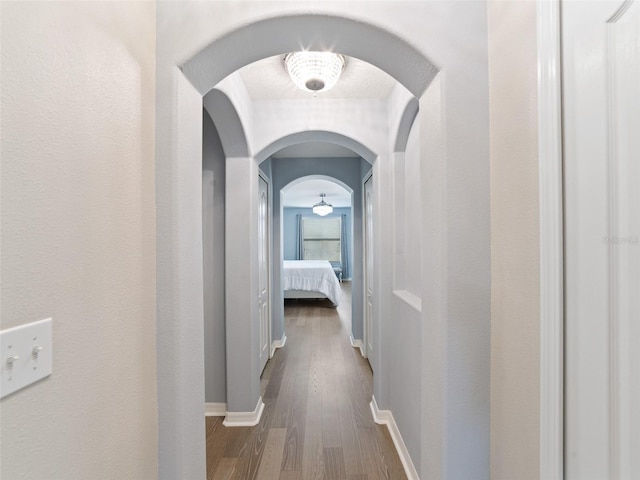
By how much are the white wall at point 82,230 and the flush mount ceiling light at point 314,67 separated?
2.73 feet

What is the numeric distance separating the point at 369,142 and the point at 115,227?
1.91 meters

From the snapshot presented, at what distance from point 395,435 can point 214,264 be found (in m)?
1.83

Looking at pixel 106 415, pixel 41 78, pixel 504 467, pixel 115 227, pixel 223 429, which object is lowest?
pixel 223 429

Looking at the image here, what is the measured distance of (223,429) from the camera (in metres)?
2.37

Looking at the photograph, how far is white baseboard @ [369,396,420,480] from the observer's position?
1.85m

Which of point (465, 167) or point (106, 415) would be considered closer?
point (106, 415)

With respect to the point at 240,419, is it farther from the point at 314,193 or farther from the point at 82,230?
the point at 314,193

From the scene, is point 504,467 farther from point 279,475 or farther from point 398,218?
point 398,218

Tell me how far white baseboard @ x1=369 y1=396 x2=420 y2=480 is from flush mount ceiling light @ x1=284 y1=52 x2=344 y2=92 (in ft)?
7.55

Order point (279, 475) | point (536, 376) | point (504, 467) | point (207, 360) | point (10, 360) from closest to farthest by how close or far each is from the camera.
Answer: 1. point (10, 360)
2. point (536, 376)
3. point (504, 467)
4. point (279, 475)
5. point (207, 360)

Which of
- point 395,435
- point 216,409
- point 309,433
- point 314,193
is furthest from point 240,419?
point 314,193

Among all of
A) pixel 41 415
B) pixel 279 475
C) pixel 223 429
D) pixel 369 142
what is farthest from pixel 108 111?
pixel 223 429

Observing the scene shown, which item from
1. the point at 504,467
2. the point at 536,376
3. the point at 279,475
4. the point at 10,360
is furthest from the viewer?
the point at 279,475

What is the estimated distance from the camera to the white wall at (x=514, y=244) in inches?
35.2
